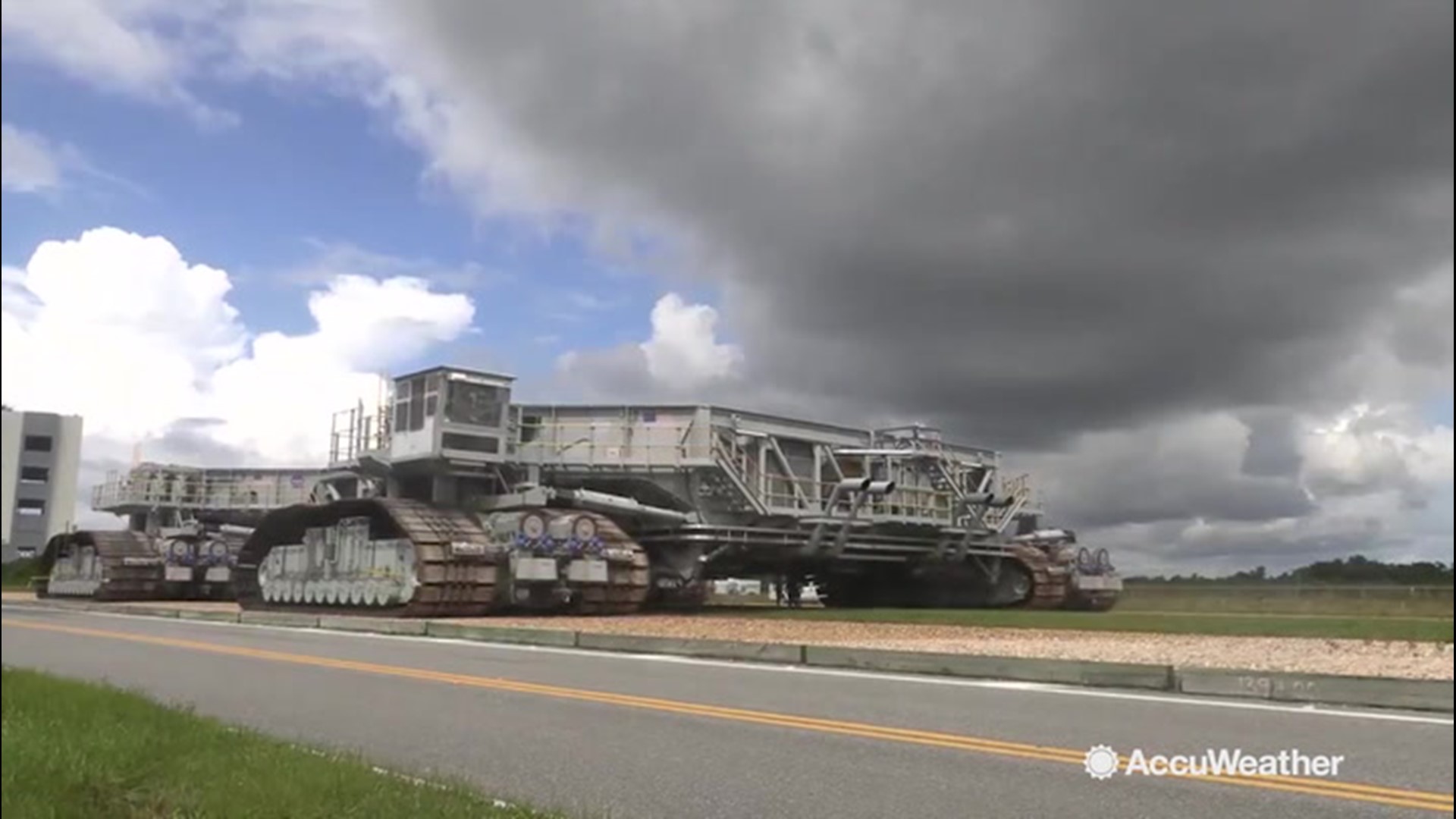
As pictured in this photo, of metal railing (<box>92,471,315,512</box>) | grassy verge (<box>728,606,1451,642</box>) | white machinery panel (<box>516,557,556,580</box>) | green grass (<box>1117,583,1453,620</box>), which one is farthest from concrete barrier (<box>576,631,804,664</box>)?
metal railing (<box>92,471,315,512</box>)

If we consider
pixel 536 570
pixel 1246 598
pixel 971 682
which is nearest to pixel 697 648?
pixel 971 682

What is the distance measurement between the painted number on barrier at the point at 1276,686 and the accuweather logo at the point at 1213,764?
14.1ft

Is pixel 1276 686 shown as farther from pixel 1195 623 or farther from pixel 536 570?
pixel 536 570

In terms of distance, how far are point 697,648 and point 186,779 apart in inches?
533

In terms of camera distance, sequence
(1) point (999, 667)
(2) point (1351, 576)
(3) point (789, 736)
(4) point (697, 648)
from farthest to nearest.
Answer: (4) point (697, 648), (1) point (999, 667), (3) point (789, 736), (2) point (1351, 576)

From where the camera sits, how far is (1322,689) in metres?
12.9

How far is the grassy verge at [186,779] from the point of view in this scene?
6320 mm

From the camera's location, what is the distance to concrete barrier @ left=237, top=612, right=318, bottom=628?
33.0 m

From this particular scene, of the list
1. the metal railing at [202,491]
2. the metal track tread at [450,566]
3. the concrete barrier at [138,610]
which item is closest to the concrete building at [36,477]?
the metal railing at [202,491]

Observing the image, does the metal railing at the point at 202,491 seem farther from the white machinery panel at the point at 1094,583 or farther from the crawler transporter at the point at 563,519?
the white machinery panel at the point at 1094,583

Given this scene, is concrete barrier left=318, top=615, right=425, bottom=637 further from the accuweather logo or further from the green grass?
the accuweather logo

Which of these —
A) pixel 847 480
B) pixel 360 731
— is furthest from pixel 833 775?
pixel 847 480

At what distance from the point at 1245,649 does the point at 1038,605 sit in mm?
10655

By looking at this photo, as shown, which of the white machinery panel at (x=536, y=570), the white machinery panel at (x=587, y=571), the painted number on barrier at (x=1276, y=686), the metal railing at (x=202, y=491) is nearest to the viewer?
the painted number on barrier at (x=1276, y=686)
